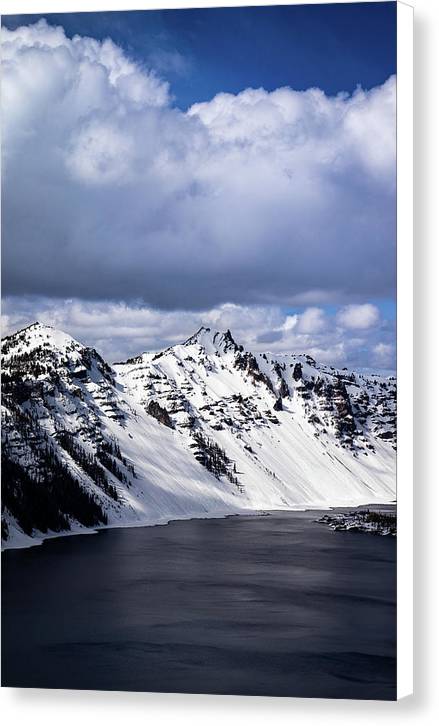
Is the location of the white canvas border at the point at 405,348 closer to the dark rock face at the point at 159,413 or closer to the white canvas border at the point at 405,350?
the white canvas border at the point at 405,350

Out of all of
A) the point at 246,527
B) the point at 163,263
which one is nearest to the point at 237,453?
the point at 246,527

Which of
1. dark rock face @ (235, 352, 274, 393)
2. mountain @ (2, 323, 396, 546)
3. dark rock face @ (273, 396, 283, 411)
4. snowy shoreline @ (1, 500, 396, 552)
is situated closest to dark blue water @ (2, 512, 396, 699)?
mountain @ (2, 323, 396, 546)

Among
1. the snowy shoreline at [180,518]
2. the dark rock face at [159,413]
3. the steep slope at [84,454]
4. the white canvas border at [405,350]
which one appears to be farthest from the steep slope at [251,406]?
the white canvas border at [405,350]

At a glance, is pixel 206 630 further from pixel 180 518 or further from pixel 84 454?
pixel 84 454

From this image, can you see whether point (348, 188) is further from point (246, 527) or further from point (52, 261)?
point (246, 527)

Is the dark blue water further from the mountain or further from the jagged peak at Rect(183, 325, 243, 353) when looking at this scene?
the jagged peak at Rect(183, 325, 243, 353)
